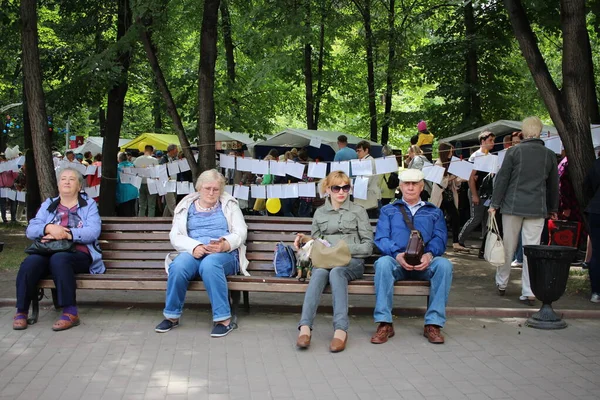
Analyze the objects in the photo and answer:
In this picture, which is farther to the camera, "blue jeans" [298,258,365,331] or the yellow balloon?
the yellow balloon

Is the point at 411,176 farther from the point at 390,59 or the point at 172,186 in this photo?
the point at 390,59

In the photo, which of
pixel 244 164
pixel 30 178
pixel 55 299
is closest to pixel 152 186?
pixel 30 178

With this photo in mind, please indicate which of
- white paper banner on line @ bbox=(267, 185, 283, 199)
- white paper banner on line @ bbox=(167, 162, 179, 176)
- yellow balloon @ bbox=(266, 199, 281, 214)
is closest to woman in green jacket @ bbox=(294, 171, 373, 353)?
white paper banner on line @ bbox=(267, 185, 283, 199)

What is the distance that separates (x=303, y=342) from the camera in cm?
641

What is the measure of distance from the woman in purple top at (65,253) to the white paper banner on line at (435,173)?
610 centimetres

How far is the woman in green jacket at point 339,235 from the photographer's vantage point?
6809mm

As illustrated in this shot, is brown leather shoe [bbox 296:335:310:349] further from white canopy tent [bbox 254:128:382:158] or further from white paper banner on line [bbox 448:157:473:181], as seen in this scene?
white canopy tent [bbox 254:128:382:158]

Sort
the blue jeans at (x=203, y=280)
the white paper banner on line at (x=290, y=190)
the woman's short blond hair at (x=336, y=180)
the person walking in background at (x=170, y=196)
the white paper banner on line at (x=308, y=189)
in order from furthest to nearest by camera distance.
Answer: the person walking in background at (x=170, y=196)
the white paper banner on line at (x=290, y=190)
the white paper banner on line at (x=308, y=189)
the woman's short blond hair at (x=336, y=180)
the blue jeans at (x=203, y=280)

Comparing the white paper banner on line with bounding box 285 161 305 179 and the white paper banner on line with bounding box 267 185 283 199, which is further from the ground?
the white paper banner on line with bounding box 285 161 305 179

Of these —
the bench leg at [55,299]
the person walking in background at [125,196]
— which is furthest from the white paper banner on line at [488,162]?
the person walking in background at [125,196]

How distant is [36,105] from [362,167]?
5.24 m

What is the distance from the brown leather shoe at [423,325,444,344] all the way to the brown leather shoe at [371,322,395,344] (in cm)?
32

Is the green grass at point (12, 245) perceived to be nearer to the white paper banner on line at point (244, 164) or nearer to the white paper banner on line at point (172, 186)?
the white paper banner on line at point (172, 186)

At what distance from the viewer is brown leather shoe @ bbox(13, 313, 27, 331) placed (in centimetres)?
708
